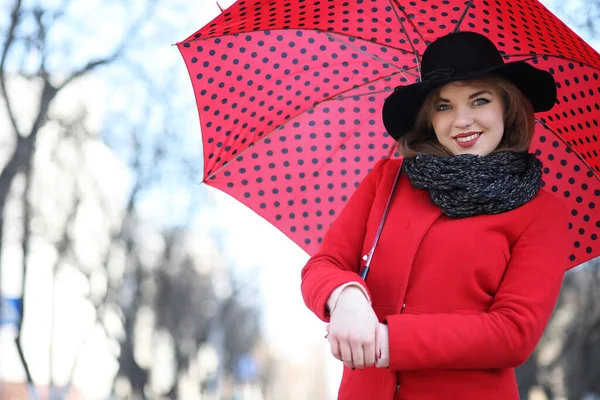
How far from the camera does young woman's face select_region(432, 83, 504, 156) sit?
8.21 feet

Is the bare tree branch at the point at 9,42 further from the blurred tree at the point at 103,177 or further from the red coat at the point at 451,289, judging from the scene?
the red coat at the point at 451,289

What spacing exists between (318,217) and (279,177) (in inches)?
9.3

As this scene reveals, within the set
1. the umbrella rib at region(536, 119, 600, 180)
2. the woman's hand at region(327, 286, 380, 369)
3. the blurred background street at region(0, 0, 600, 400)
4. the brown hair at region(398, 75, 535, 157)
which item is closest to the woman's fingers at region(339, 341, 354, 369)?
the woman's hand at region(327, 286, 380, 369)

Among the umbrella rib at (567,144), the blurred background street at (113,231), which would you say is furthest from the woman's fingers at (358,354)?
the blurred background street at (113,231)

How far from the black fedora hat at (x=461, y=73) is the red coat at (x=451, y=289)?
325mm

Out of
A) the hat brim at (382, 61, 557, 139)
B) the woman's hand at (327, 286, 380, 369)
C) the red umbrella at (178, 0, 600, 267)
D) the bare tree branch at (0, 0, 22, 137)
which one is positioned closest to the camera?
the woman's hand at (327, 286, 380, 369)

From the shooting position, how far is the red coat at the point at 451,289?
82.9 inches

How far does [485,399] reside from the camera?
224 cm

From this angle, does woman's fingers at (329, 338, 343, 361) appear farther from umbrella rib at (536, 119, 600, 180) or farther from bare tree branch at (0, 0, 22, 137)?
bare tree branch at (0, 0, 22, 137)

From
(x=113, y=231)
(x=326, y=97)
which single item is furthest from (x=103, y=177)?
(x=326, y=97)

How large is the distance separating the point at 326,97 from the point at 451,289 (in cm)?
133

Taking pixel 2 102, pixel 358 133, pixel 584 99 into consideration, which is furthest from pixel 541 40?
pixel 2 102

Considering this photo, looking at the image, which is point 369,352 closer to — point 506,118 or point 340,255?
point 340,255

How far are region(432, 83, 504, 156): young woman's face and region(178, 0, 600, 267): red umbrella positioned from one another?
0.50 metres
